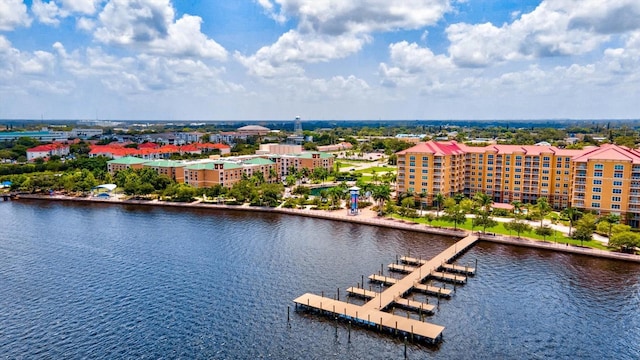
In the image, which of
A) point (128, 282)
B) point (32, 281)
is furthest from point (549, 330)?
point (32, 281)

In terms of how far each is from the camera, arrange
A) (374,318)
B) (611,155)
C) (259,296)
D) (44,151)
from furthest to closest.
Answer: (44,151)
(611,155)
(259,296)
(374,318)

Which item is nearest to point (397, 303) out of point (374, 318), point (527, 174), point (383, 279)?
point (374, 318)

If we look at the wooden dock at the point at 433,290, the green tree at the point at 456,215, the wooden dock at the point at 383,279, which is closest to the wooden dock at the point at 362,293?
the wooden dock at the point at 383,279

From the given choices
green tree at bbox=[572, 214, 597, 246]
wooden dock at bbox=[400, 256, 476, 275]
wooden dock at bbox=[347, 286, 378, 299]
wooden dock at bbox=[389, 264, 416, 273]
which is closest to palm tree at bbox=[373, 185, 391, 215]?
wooden dock at bbox=[400, 256, 476, 275]

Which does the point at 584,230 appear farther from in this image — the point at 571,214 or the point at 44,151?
the point at 44,151

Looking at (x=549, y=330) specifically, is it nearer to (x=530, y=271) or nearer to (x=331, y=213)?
(x=530, y=271)
